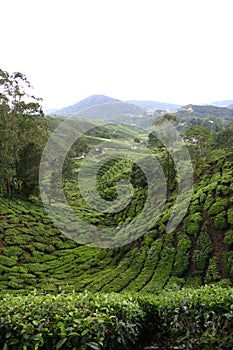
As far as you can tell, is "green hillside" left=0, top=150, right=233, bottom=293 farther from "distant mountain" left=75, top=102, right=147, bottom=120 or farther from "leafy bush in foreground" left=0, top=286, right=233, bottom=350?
"distant mountain" left=75, top=102, right=147, bottom=120

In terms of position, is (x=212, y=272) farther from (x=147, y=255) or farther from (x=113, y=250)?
(x=113, y=250)

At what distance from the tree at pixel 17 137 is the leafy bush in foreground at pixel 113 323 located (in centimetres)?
2062

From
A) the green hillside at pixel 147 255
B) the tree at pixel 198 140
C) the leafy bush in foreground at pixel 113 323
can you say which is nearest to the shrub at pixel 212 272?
the green hillside at pixel 147 255

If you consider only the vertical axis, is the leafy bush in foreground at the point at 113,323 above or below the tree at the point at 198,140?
below

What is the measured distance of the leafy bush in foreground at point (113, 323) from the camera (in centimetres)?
343

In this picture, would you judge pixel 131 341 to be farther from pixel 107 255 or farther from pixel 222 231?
pixel 107 255

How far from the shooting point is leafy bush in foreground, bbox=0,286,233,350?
11.2ft

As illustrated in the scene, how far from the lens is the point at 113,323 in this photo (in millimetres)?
3738

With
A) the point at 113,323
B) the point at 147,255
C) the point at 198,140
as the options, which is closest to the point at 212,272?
the point at 147,255

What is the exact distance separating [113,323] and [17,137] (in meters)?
23.9

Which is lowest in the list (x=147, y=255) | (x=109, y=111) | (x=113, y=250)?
(x=113, y=250)

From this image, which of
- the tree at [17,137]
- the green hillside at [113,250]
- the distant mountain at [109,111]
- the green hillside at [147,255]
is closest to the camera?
the green hillside at [113,250]

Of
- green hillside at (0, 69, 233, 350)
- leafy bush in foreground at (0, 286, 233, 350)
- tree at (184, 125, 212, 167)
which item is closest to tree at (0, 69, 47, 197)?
green hillside at (0, 69, 233, 350)

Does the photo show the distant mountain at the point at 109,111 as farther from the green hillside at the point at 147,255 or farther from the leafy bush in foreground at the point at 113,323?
the leafy bush in foreground at the point at 113,323
